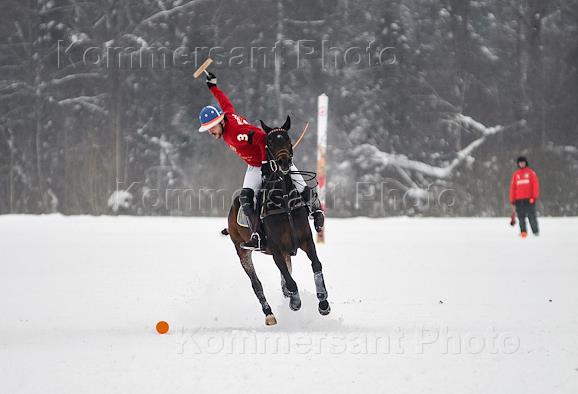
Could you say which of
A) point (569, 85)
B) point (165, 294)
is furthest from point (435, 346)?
point (569, 85)

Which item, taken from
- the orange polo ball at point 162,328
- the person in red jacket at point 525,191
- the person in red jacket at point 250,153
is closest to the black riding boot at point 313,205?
the person in red jacket at point 250,153

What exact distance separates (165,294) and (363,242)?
7.42 m

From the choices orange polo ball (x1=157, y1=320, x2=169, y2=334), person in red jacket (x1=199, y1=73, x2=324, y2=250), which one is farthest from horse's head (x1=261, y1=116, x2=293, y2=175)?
orange polo ball (x1=157, y1=320, x2=169, y2=334)

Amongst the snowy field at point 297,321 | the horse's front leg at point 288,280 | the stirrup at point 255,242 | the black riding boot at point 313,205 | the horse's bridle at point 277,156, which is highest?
the horse's bridle at point 277,156

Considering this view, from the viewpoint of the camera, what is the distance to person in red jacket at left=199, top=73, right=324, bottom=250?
752cm

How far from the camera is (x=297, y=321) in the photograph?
25.5ft

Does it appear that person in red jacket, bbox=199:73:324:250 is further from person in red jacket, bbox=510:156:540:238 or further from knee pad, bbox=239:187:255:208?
person in red jacket, bbox=510:156:540:238

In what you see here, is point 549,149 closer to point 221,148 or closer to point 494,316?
point 221,148

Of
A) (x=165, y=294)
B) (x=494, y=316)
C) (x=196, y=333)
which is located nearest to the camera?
(x=196, y=333)

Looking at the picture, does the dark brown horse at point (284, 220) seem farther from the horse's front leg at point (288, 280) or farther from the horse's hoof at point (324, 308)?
the horse's hoof at point (324, 308)

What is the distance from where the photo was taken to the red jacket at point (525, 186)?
16688mm

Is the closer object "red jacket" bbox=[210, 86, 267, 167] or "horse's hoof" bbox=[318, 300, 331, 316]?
"horse's hoof" bbox=[318, 300, 331, 316]

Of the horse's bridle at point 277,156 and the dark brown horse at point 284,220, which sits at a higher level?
→ the horse's bridle at point 277,156

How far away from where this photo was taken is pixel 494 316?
25.7 feet
